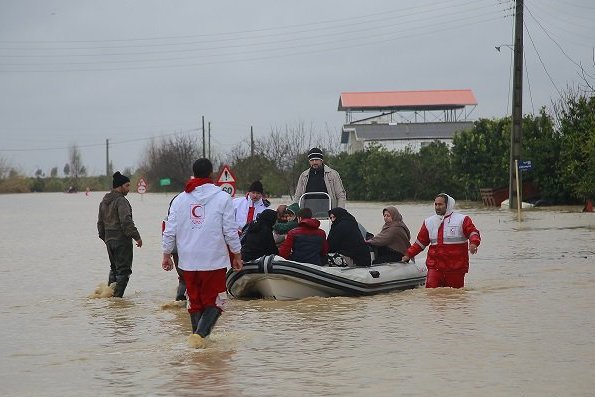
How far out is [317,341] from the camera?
11.5m

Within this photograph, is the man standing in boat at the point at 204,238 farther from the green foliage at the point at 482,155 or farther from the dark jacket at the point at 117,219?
the green foliage at the point at 482,155

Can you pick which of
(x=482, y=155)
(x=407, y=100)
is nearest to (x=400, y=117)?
(x=407, y=100)

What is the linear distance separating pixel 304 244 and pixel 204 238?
475 cm

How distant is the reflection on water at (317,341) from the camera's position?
9.20 m

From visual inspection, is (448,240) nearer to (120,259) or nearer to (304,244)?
(304,244)

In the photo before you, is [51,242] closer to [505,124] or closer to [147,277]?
[147,277]

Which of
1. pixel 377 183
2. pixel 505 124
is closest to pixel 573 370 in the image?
pixel 505 124

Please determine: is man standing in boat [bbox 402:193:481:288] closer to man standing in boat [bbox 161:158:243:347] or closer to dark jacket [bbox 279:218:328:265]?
dark jacket [bbox 279:218:328:265]

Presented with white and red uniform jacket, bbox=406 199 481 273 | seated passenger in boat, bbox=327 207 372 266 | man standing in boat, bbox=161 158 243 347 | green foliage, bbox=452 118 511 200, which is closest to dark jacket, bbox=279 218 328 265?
seated passenger in boat, bbox=327 207 372 266

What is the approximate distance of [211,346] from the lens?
11.2 metres

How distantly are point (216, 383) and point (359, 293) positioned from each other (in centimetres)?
640

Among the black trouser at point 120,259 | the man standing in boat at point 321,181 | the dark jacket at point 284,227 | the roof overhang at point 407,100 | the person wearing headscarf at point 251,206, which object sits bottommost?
the black trouser at point 120,259

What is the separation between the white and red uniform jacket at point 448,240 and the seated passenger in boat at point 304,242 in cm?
137

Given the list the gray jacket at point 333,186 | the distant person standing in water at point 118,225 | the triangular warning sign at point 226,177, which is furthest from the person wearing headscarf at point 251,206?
the triangular warning sign at point 226,177
